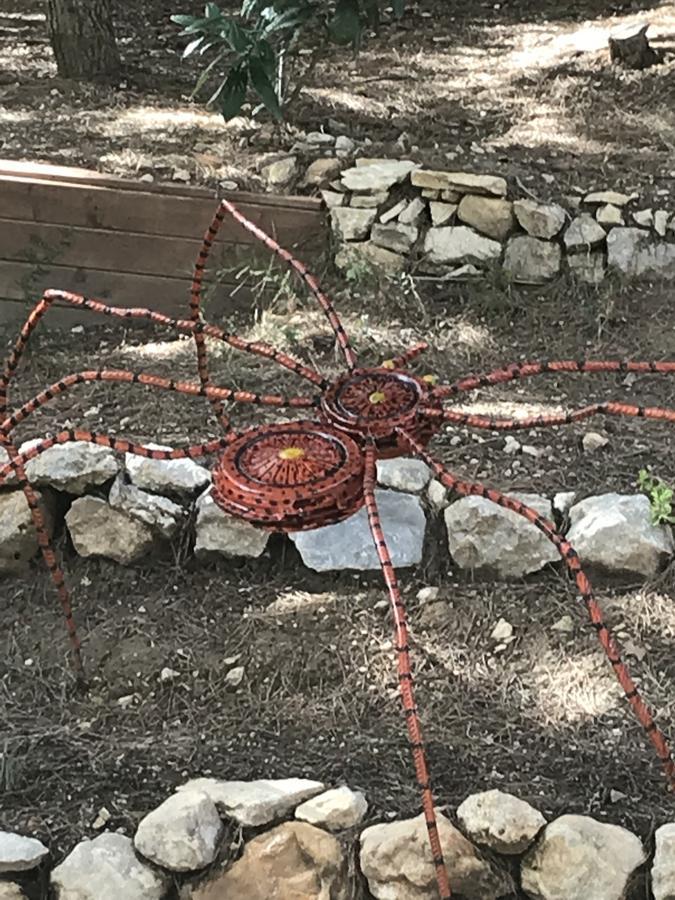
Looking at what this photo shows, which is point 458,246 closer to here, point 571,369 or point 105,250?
point 105,250

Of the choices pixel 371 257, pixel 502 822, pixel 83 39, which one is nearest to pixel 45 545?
pixel 502 822

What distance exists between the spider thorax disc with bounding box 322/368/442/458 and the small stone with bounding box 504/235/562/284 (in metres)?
1.73

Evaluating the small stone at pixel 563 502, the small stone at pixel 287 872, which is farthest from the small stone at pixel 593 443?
the small stone at pixel 287 872

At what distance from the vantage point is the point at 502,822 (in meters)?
1.96

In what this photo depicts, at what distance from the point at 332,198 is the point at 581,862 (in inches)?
103

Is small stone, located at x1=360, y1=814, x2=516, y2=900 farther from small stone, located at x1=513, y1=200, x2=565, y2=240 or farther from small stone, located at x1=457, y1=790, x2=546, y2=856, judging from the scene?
small stone, located at x1=513, y1=200, x2=565, y2=240

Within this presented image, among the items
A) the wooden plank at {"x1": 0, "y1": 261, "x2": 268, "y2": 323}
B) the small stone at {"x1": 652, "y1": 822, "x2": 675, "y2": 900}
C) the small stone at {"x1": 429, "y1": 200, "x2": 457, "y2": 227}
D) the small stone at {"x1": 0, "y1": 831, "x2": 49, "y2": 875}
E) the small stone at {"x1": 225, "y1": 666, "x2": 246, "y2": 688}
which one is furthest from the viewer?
the wooden plank at {"x1": 0, "y1": 261, "x2": 268, "y2": 323}

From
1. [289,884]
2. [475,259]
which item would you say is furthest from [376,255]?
[289,884]

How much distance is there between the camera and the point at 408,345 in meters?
3.64

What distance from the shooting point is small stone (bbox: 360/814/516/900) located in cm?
194

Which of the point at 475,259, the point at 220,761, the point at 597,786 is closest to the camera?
the point at 597,786

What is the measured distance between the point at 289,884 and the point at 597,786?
2.04ft

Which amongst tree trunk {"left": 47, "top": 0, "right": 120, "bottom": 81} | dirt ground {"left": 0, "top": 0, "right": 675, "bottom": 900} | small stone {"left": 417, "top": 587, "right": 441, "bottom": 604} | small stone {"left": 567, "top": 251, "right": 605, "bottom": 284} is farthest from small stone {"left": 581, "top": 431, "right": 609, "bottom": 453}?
tree trunk {"left": 47, "top": 0, "right": 120, "bottom": 81}

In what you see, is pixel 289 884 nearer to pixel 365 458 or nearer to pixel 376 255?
pixel 365 458
